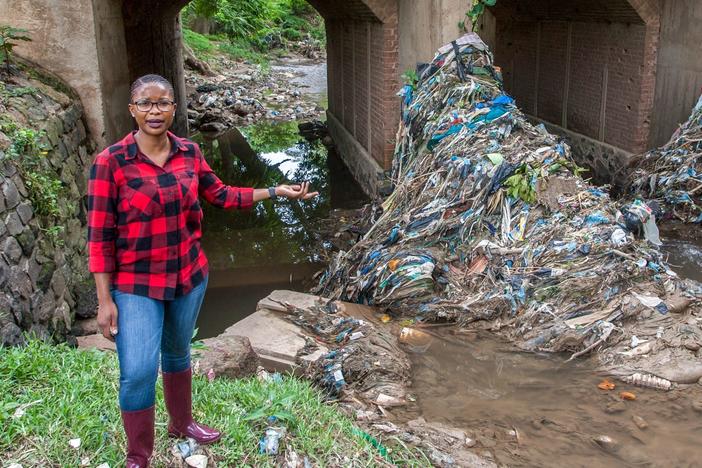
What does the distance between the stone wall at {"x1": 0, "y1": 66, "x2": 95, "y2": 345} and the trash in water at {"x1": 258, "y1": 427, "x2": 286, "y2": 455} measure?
2.02 metres

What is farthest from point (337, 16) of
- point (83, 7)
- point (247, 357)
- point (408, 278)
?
point (247, 357)

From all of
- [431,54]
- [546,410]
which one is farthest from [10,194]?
[431,54]

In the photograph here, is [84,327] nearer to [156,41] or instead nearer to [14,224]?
[14,224]

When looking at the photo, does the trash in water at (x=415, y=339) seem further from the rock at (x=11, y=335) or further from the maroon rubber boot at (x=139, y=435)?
the maroon rubber boot at (x=139, y=435)

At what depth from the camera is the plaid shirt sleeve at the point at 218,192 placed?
3.20m

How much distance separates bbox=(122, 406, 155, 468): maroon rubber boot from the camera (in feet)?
9.52

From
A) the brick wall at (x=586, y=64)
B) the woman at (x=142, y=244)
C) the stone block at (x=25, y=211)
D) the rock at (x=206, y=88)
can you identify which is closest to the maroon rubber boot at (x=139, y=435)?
the woman at (x=142, y=244)

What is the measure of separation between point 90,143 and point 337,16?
279 inches

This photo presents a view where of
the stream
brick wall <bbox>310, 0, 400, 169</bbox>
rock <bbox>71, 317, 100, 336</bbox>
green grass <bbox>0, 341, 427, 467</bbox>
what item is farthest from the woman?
brick wall <bbox>310, 0, 400, 169</bbox>

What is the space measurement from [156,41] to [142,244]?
1169 cm

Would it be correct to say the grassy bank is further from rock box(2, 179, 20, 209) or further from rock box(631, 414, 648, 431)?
rock box(631, 414, 648, 431)

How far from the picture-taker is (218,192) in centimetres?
323

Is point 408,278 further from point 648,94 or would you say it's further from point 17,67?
point 648,94

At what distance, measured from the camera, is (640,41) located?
414 inches
